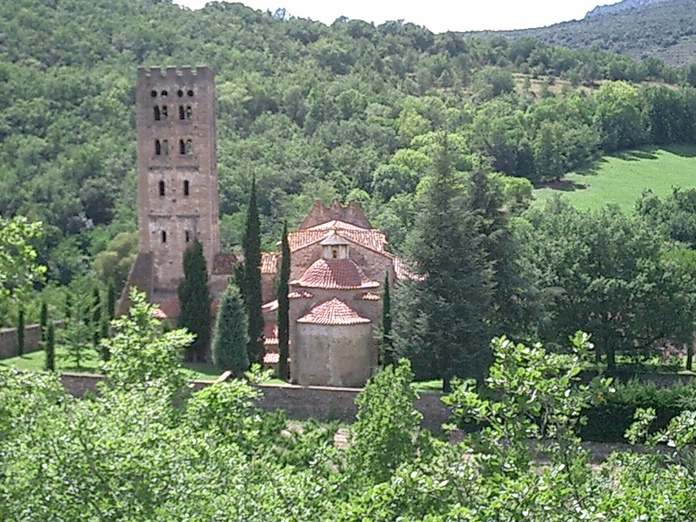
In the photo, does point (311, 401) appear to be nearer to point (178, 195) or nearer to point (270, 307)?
point (270, 307)

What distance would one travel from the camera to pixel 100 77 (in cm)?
10306

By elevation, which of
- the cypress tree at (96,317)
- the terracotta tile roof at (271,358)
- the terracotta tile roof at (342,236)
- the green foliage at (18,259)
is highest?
the green foliage at (18,259)

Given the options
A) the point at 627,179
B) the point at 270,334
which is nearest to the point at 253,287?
the point at 270,334

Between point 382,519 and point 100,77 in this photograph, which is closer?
point 382,519

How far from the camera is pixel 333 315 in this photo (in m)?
38.9

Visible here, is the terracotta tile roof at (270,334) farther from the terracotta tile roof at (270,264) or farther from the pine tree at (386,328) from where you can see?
the pine tree at (386,328)

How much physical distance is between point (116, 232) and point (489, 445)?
2695 inches

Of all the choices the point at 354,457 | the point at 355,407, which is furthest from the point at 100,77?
the point at 354,457

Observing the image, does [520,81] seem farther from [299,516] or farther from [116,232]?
[299,516]

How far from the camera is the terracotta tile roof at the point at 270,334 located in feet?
140

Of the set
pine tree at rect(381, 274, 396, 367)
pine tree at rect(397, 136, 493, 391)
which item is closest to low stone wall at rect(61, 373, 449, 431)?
pine tree at rect(397, 136, 493, 391)

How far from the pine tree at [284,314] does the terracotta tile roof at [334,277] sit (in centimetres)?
44

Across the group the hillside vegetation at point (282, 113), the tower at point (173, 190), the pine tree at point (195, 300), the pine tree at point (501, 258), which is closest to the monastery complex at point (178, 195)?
the tower at point (173, 190)

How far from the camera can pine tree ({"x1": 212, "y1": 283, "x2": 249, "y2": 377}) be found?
39.9 metres
